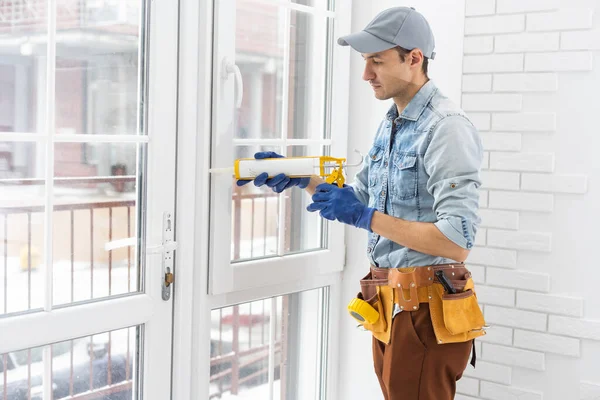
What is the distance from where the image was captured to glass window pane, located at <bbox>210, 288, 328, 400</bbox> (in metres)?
2.49

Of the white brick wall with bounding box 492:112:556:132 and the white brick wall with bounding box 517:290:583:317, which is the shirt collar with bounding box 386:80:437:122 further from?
the white brick wall with bounding box 517:290:583:317

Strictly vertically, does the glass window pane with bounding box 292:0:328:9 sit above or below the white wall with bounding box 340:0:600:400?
above

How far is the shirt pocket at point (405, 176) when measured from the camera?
203 centimetres

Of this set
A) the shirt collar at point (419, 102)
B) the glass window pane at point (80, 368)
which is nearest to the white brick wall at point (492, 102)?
the shirt collar at point (419, 102)

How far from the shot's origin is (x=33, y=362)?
191 cm

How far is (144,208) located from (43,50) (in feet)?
1.84

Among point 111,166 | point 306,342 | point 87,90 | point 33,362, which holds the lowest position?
point 306,342

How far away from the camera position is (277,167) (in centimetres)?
215

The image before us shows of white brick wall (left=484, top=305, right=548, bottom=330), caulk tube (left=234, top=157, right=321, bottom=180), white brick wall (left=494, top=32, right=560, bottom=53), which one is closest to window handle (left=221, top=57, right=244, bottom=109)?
caulk tube (left=234, top=157, right=321, bottom=180)

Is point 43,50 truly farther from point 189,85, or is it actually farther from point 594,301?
point 594,301

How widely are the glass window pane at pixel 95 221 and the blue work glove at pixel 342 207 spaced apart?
58cm

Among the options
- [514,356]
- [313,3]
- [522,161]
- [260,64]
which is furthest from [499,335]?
[313,3]

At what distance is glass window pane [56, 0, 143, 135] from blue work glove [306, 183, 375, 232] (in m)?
0.61

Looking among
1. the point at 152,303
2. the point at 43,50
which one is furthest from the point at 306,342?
the point at 43,50
